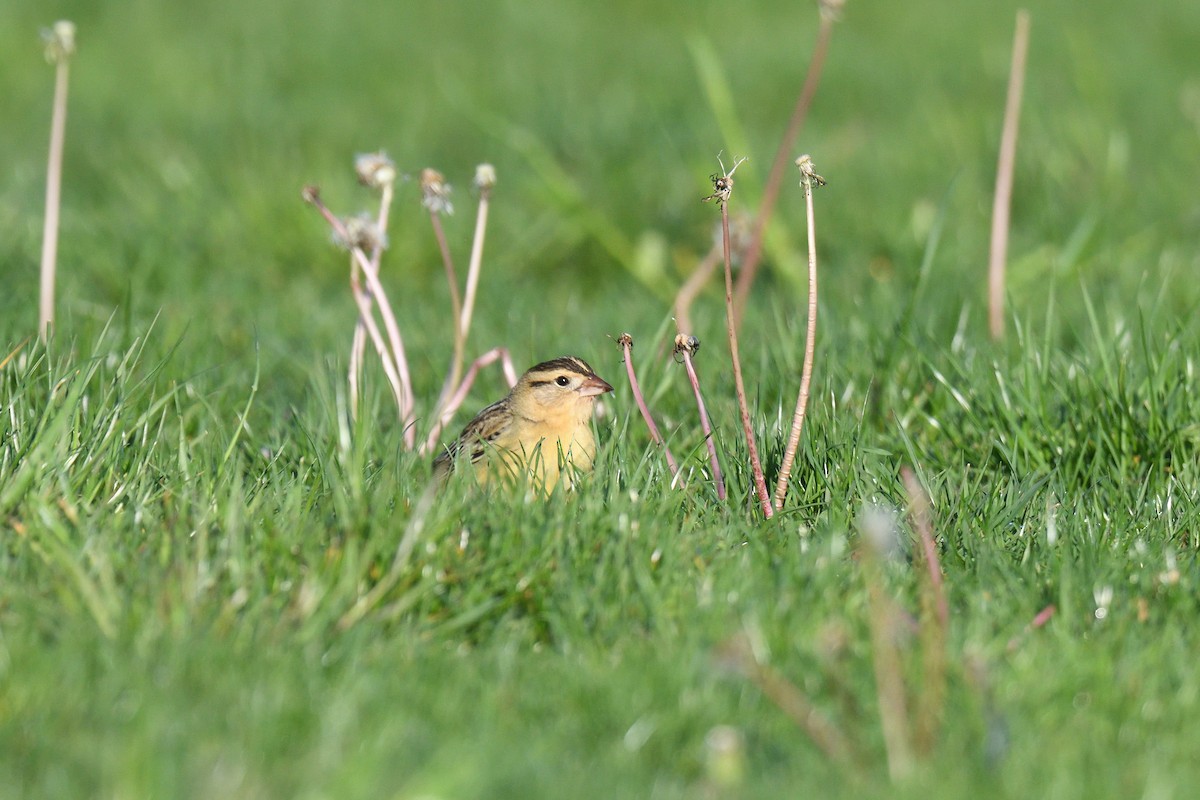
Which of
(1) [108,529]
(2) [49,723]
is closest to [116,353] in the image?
(1) [108,529]

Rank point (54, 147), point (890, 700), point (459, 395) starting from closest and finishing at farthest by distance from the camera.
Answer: point (890, 700), point (459, 395), point (54, 147)

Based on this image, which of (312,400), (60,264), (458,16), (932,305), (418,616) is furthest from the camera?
(458,16)

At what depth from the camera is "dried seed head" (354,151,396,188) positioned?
4.63 m

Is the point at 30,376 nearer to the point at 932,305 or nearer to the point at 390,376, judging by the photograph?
the point at 390,376

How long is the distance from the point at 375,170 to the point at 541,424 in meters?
0.97

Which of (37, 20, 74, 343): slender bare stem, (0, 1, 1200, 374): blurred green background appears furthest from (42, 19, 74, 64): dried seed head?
(0, 1, 1200, 374): blurred green background

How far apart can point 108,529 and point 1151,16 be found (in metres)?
12.2

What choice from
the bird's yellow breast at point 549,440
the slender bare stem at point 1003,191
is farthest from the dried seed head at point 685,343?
the slender bare stem at point 1003,191

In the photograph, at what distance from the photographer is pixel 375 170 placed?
15.3 ft

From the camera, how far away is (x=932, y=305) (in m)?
6.38

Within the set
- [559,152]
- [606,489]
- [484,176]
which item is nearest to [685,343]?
[606,489]

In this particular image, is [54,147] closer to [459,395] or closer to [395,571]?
[459,395]

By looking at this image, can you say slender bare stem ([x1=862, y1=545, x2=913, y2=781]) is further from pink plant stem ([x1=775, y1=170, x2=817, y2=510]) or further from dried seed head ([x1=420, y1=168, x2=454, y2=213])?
dried seed head ([x1=420, y1=168, x2=454, y2=213])

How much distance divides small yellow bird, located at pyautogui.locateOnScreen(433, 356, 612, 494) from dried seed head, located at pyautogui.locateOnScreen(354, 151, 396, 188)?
0.81 meters
